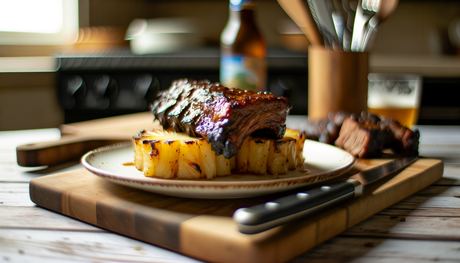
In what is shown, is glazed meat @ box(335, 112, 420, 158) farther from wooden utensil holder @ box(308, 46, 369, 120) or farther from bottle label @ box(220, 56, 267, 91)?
bottle label @ box(220, 56, 267, 91)

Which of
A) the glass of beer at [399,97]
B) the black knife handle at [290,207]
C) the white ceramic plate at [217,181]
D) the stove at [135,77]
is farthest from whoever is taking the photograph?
the stove at [135,77]

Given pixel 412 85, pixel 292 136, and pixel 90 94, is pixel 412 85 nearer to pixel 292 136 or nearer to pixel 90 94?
pixel 292 136

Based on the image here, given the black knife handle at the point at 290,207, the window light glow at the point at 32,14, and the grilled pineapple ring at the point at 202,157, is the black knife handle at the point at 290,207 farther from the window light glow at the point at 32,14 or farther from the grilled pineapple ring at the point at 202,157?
the window light glow at the point at 32,14

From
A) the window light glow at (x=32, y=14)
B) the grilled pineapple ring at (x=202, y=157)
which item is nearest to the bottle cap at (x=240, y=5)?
the grilled pineapple ring at (x=202, y=157)

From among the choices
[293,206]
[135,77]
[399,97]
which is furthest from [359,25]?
[135,77]

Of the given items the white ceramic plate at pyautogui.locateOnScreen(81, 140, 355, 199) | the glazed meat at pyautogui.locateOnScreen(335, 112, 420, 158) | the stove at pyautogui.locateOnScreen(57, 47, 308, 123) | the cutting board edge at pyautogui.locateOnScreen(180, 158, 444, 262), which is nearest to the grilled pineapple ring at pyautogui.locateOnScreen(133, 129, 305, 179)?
the white ceramic plate at pyautogui.locateOnScreen(81, 140, 355, 199)

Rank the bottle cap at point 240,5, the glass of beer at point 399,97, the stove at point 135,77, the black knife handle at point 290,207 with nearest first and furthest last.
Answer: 1. the black knife handle at point 290,207
2. the glass of beer at point 399,97
3. the bottle cap at point 240,5
4. the stove at point 135,77
